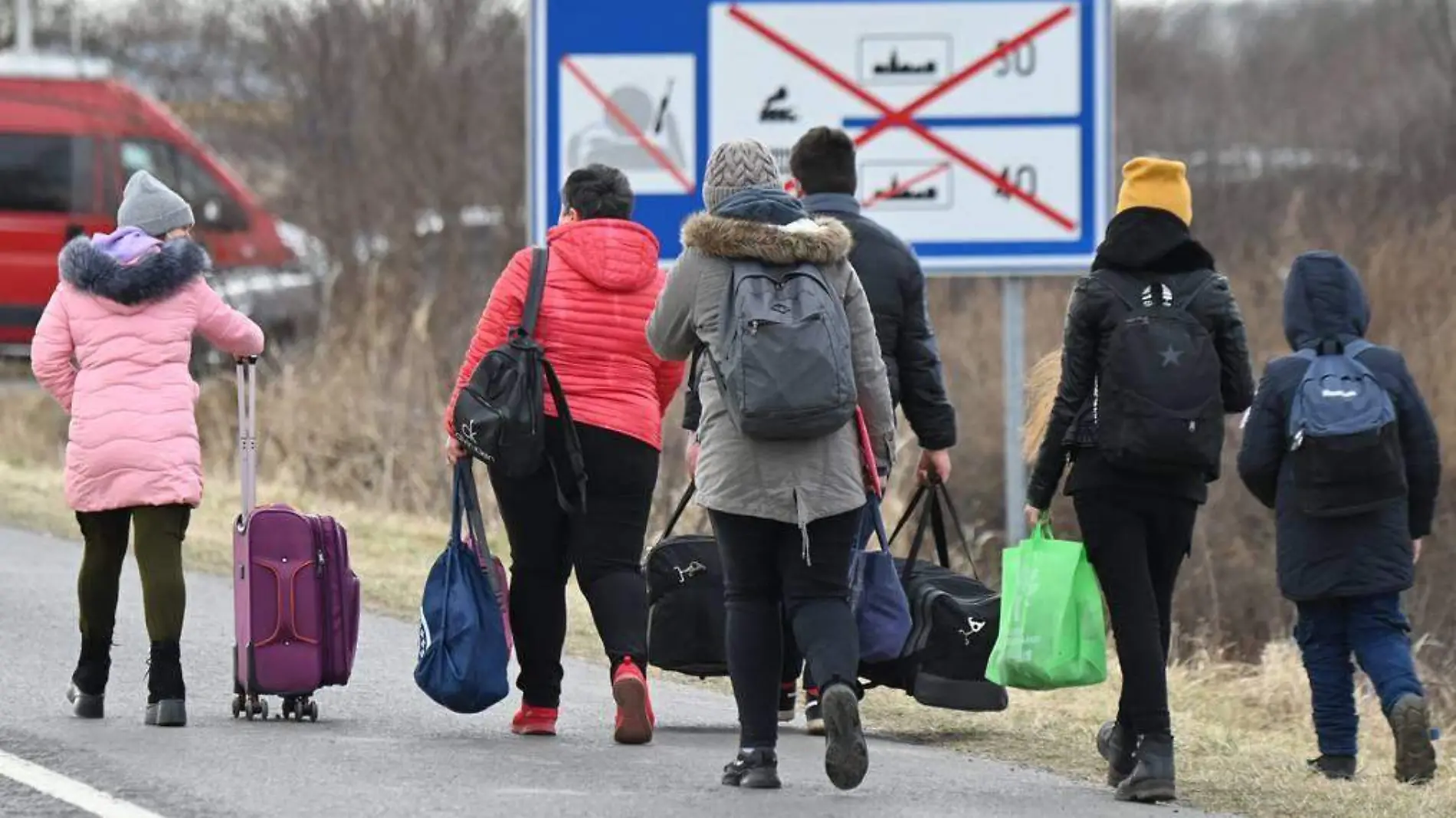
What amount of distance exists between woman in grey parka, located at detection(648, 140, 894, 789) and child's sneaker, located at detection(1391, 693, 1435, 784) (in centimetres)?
189

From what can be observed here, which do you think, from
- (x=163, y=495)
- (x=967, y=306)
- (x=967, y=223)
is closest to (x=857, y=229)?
(x=163, y=495)

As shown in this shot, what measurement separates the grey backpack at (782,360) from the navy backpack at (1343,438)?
180 cm

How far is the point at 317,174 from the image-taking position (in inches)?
995

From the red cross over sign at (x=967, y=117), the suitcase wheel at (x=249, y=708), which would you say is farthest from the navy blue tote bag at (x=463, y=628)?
the red cross over sign at (x=967, y=117)

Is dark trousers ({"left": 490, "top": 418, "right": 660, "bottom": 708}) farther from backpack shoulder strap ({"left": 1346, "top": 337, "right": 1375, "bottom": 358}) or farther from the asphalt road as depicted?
backpack shoulder strap ({"left": 1346, "top": 337, "right": 1375, "bottom": 358})

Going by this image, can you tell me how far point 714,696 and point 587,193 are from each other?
2161 millimetres

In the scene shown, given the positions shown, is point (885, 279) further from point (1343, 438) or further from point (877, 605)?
point (1343, 438)

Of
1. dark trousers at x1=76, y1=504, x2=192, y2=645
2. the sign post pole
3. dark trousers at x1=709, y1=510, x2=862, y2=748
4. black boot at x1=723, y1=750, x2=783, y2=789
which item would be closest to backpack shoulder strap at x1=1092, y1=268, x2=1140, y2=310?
dark trousers at x1=709, y1=510, x2=862, y2=748

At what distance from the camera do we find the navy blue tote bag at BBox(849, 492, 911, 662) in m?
8.10

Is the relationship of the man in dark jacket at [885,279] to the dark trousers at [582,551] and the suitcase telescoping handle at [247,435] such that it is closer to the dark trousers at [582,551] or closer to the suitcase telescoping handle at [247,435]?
the dark trousers at [582,551]

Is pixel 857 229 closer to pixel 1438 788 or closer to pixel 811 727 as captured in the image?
pixel 811 727

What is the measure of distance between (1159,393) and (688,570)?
2001 millimetres

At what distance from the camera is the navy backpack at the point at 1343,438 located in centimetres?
841

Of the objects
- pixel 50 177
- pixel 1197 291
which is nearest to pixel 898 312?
pixel 1197 291
